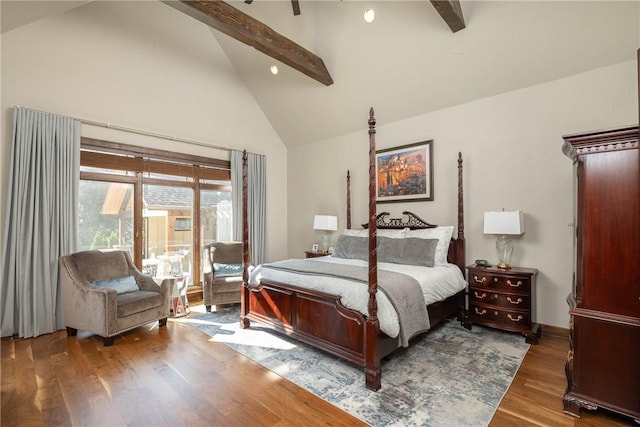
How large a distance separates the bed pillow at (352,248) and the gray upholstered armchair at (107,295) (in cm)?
222

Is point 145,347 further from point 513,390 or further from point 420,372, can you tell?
point 513,390

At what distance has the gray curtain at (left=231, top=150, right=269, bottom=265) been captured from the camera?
205 inches

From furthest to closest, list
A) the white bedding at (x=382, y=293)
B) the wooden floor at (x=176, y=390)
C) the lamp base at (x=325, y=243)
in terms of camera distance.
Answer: the lamp base at (x=325, y=243) < the white bedding at (x=382, y=293) < the wooden floor at (x=176, y=390)

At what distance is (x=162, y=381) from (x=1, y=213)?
2676mm

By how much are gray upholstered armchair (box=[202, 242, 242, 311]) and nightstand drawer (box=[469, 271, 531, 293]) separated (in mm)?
2991

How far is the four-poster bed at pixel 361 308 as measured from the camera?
2338mm

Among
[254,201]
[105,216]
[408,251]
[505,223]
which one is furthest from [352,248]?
[105,216]

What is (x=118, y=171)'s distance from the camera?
4141 millimetres

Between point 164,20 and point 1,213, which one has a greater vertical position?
point 164,20

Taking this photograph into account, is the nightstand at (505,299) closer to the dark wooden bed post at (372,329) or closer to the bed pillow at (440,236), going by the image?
the bed pillow at (440,236)

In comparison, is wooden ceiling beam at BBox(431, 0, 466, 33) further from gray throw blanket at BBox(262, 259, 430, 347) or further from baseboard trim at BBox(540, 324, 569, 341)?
baseboard trim at BBox(540, 324, 569, 341)

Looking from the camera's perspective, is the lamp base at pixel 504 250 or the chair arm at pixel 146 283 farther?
the chair arm at pixel 146 283

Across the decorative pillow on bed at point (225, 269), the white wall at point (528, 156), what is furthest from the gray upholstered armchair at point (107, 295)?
the white wall at point (528, 156)

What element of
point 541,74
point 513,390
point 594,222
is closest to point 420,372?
point 513,390
